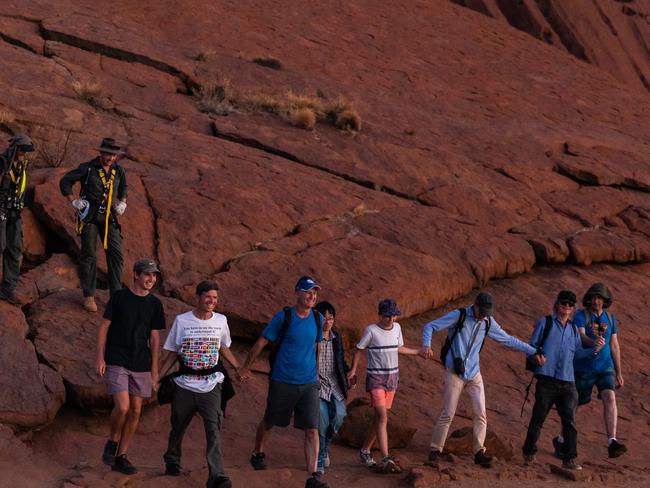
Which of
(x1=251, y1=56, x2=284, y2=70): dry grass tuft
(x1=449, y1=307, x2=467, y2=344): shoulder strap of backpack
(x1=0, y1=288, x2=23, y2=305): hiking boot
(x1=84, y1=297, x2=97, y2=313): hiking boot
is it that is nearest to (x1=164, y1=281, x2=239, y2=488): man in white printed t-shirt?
(x1=449, y1=307, x2=467, y2=344): shoulder strap of backpack

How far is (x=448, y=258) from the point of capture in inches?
551

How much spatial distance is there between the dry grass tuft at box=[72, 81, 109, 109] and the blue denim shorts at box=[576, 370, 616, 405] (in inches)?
333

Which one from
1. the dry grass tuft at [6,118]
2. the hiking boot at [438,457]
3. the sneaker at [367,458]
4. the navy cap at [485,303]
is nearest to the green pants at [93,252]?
the sneaker at [367,458]

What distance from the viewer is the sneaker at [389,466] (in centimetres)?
944

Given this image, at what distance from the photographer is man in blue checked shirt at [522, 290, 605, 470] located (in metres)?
10.1

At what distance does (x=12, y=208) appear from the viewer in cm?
1041

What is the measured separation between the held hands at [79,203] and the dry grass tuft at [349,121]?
7.49 metres

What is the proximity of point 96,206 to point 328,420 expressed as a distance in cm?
337

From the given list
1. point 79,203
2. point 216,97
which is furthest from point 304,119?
point 79,203

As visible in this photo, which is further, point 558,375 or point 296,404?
point 558,375

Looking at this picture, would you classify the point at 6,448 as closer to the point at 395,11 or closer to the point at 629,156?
the point at 629,156

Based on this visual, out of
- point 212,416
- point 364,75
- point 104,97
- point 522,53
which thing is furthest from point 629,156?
point 212,416

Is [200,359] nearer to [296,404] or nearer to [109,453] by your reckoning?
[296,404]

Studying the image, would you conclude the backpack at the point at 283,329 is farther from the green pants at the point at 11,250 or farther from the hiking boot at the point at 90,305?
the green pants at the point at 11,250
